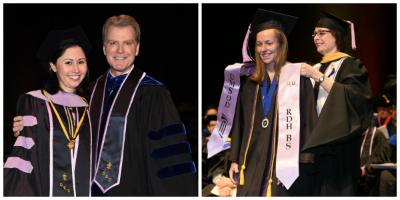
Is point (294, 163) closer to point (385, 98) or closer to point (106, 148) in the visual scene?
point (106, 148)

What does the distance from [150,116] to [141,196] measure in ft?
2.12

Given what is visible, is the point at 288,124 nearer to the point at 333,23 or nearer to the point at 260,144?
the point at 260,144

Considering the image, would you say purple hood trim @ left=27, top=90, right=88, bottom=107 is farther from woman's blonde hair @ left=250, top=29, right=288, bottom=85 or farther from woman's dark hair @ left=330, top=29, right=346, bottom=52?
woman's dark hair @ left=330, top=29, right=346, bottom=52

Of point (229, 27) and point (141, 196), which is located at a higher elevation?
point (229, 27)

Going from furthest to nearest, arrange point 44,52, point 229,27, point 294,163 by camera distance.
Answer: point 229,27 → point 44,52 → point 294,163

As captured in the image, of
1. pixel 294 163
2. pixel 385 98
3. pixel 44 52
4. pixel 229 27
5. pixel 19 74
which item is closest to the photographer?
pixel 294 163

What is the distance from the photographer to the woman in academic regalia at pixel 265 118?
12.9 feet

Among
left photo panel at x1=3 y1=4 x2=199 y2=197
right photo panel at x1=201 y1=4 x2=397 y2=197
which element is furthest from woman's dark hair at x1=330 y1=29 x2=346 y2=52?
left photo panel at x1=3 y1=4 x2=199 y2=197

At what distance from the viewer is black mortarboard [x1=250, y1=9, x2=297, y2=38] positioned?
4180 millimetres

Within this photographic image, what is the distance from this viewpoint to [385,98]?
24.0 feet

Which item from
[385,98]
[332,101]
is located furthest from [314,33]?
[385,98]

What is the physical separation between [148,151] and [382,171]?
12.0 feet

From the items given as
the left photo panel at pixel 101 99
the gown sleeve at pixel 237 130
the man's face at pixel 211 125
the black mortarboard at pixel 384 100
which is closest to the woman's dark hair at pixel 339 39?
the gown sleeve at pixel 237 130

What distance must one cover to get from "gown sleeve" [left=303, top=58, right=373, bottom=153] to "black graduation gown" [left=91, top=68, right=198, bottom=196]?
1019 millimetres
